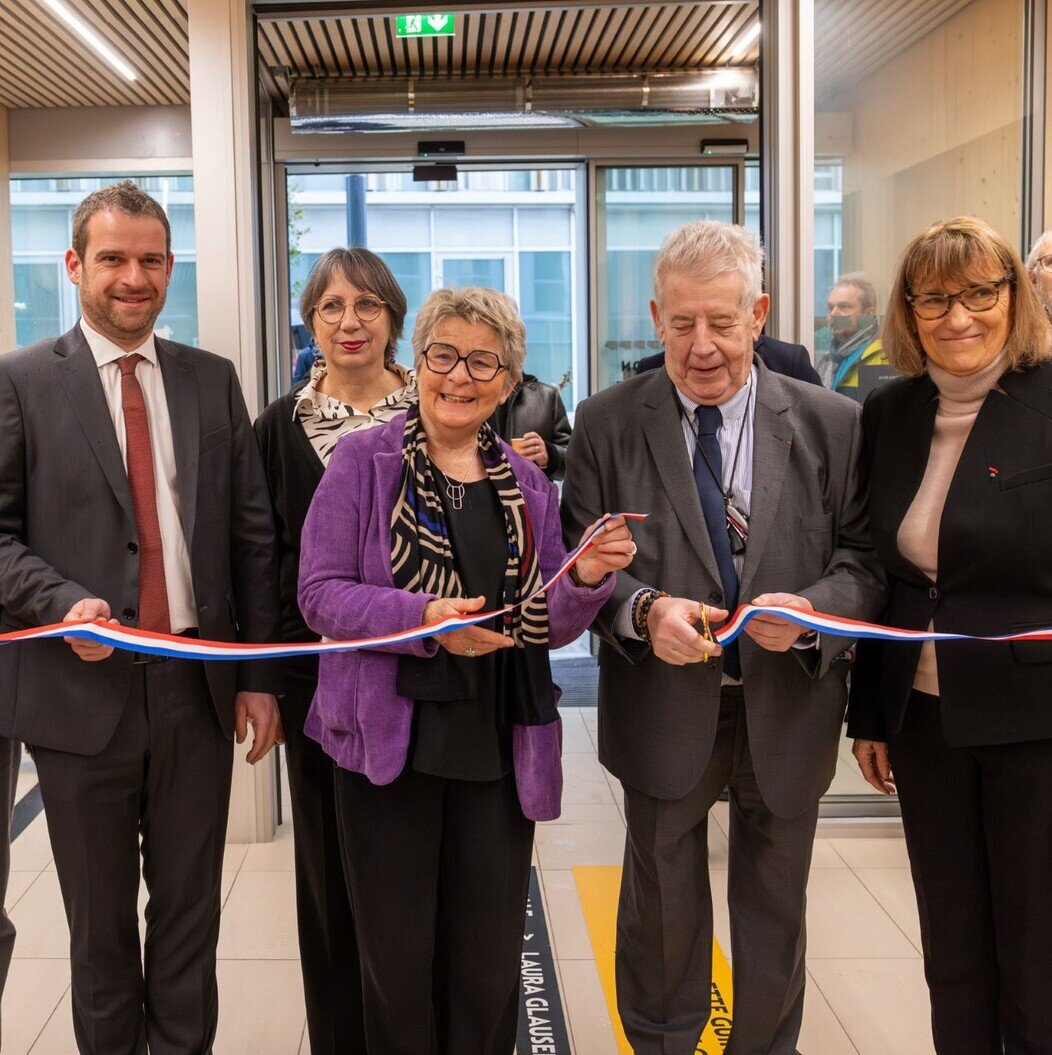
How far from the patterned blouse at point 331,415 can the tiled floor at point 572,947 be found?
1581 mm

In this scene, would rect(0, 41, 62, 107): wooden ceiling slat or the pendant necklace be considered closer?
the pendant necklace

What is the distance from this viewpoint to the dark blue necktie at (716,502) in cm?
219

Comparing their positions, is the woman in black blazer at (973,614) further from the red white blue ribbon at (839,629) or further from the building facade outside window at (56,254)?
the building facade outside window at (56,254)

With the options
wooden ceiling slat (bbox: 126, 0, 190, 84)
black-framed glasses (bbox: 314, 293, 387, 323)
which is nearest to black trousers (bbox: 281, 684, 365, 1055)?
black-framed glasses (bbox: 314, 293, 387, 323)

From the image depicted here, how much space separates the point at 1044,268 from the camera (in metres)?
2.78

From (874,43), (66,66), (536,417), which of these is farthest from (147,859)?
(66,66)

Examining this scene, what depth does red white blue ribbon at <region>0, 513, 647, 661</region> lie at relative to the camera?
6.11 feet

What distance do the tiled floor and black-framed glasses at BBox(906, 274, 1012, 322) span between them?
1888 mm

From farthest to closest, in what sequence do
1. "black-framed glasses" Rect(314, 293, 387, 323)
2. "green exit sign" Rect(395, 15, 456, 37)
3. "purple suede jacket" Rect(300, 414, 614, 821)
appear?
"green exit sign" Rect(395, 15, 456, 37), "black-framed glasses" Rect(314, 293, 387, 323), "purple suede jacket" Rect(300, 414, 614, 821)

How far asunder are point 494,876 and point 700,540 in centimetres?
77

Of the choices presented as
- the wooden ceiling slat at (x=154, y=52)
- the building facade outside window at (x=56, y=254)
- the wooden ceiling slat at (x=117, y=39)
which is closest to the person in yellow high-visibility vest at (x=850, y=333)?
the wooden ceiling slat at (x=154, y=52)

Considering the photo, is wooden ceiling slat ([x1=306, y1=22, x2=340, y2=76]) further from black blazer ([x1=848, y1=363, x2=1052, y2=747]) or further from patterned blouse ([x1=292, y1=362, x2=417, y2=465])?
black blazer ([x1=848, y1=363, x2=1052, y2=747])

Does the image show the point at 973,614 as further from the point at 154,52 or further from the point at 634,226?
the point at 634,226

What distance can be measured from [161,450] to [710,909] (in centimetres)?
156
